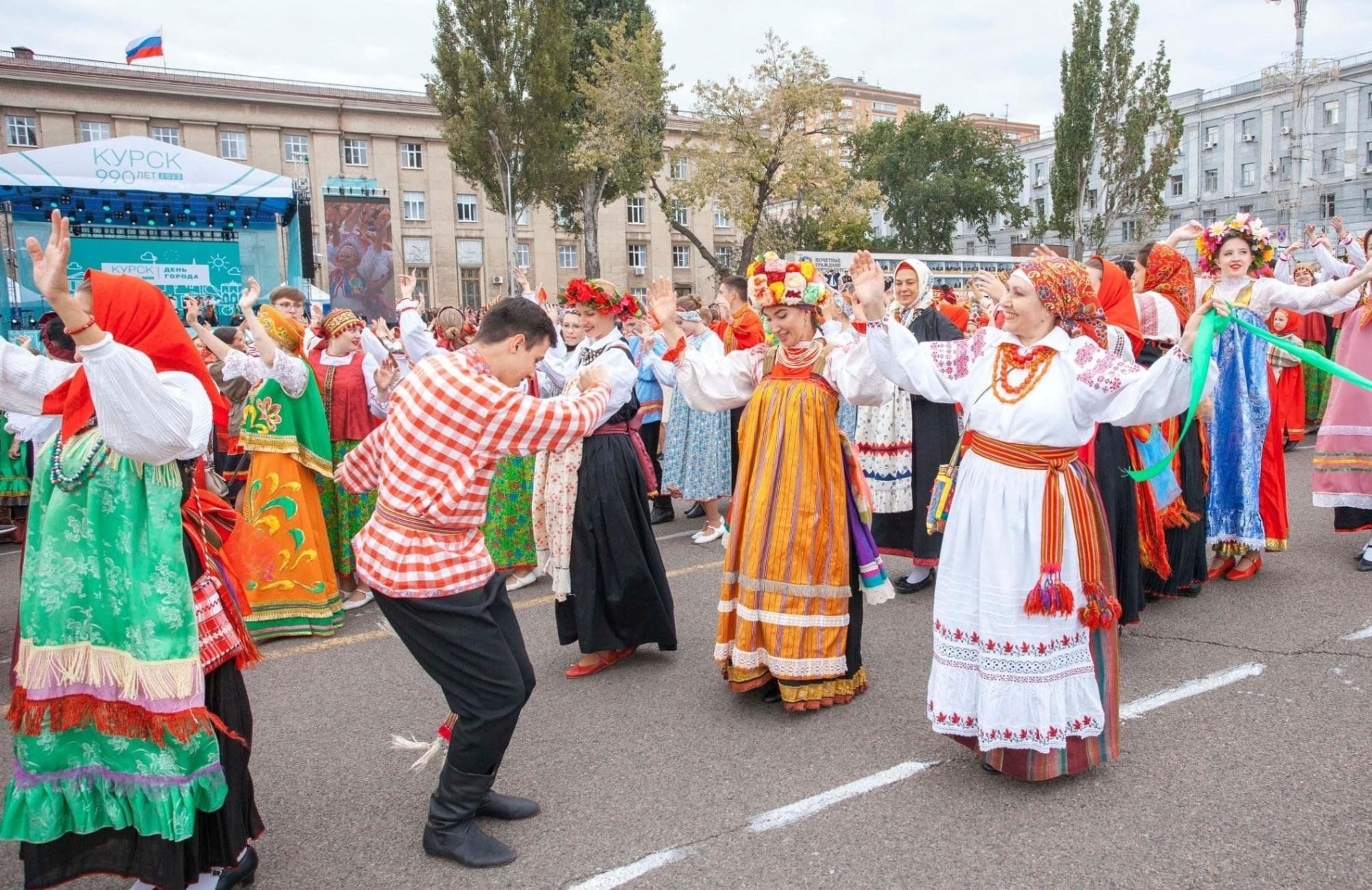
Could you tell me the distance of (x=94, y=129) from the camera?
40.9m

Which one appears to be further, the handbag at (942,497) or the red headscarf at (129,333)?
the handbag at (942,497)

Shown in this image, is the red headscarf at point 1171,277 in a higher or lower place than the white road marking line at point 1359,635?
higher

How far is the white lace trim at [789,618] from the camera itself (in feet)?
13.9

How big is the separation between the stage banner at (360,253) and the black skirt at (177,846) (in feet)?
47.2

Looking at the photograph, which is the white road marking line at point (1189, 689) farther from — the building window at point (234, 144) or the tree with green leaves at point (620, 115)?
the building window at point (234, 144)

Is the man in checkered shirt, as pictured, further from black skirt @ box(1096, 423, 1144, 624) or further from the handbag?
black skirt @ box(1096, 423, 1144, 624)

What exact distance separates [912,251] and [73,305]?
188 ft

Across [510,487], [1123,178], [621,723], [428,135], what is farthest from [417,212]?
[621,723]

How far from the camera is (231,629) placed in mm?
3031

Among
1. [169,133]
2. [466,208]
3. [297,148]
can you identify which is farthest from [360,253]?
[466,208]

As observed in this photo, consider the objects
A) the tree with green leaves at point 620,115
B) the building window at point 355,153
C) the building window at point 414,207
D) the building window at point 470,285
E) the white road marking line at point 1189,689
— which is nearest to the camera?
the white road marking line at point 1189,689

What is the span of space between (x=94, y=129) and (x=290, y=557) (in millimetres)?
44071

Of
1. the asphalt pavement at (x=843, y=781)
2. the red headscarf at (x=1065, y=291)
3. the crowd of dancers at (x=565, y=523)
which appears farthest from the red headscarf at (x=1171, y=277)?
the red headscarf at (x=1065, y=291)

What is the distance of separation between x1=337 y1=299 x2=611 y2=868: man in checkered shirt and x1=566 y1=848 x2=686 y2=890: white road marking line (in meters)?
0.33
